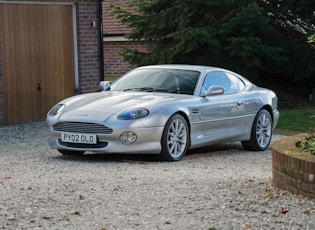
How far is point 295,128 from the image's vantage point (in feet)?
56.8

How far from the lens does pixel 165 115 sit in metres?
11.5

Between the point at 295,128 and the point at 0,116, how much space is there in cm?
597

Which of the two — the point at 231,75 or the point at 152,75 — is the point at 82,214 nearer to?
the point at 152,75

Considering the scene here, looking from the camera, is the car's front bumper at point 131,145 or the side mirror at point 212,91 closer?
the car's front bumper at point 131,145

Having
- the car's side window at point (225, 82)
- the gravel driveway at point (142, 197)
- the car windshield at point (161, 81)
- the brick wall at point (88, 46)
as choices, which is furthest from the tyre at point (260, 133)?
the brick wall at point (88, 46)

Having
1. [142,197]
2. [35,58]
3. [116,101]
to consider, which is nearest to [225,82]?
[116,101]

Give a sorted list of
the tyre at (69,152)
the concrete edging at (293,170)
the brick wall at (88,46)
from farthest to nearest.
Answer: the brick wall at (88,46) < the tyre at (69,152) < the concrete edging at (293,170)

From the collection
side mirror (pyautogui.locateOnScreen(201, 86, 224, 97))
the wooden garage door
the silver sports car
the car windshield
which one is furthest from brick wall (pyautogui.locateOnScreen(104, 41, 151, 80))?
side mirror (pyautogui.locateOnScreen(201, 86, 224, 97))

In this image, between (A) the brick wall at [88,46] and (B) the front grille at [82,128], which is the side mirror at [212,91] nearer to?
(B) the front grille at [82,128]

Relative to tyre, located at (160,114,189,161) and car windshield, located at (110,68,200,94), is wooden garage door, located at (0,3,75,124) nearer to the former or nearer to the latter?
car windshield, located at (110,68,200,94)

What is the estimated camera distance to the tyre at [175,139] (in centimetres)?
1149

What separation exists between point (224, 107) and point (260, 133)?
1180mm

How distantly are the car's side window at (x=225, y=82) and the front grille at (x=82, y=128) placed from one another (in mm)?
2080

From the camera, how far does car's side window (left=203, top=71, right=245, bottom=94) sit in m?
12.9
